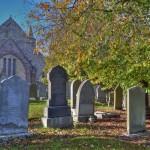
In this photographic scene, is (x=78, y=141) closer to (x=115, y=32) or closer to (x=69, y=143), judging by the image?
(x=69, y=143)

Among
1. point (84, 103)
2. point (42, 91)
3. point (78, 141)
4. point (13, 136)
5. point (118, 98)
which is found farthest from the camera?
point (42, 91)

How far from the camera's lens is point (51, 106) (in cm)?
1066

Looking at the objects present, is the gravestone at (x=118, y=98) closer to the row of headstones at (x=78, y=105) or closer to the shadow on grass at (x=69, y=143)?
the row of headstones at (x=78, y=105)

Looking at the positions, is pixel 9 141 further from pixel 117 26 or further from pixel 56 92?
pixel 117 26

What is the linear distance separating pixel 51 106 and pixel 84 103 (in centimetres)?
220

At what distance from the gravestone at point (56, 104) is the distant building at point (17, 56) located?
30.0m

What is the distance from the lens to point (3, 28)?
45000 millimetres

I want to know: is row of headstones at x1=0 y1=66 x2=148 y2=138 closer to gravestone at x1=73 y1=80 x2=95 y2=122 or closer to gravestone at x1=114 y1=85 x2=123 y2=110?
gravestone at x1=73 y1=80 x2=95 y2=122

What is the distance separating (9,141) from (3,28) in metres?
39.2

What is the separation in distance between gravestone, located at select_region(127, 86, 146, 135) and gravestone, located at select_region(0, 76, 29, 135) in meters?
3.16

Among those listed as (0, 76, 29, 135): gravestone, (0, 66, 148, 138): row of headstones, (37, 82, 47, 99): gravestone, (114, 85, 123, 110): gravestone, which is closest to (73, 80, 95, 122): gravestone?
(0, 66, 148, 138): row of headstones

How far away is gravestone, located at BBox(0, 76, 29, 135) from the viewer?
8414mm

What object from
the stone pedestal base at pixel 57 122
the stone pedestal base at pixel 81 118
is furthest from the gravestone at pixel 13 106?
the stone pedestal base at pixel 81 118

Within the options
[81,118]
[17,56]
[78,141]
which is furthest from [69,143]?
[17,56]
